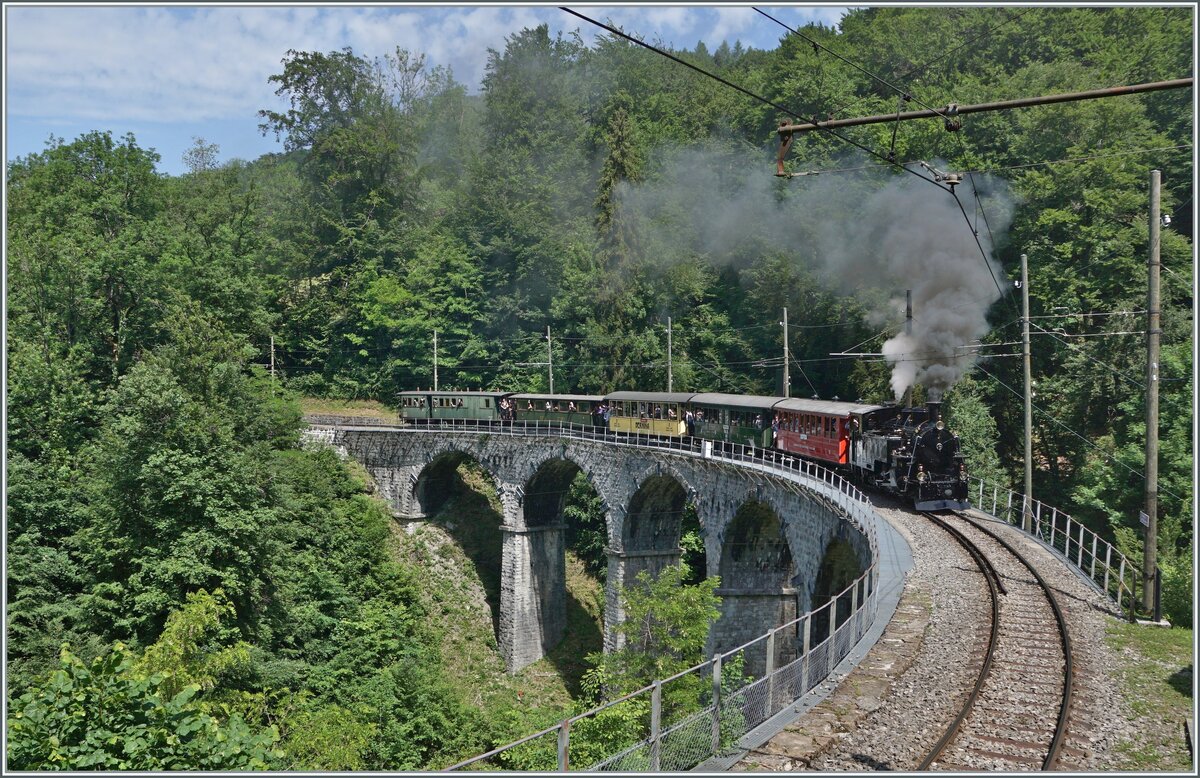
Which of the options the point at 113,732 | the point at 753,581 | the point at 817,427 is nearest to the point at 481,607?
the point at 753,581

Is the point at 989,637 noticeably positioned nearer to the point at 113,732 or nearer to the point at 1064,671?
the point at 1064,671

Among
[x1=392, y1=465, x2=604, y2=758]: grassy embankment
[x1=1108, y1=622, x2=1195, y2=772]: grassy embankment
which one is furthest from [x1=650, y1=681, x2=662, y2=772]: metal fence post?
[x1=392, y1=465, x2=604, y2=758]: grassy embankment

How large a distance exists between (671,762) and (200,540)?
22662mm

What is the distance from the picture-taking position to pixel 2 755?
12.9m

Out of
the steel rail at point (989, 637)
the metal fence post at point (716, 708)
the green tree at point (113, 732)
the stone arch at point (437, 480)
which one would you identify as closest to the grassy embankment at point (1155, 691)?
the steel rail at point (989, 637)

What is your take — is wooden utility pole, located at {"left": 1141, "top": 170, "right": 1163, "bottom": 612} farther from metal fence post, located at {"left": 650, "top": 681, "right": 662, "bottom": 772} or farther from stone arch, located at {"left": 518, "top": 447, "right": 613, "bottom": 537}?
stone arch, located at {"left": 518, "top": 447, "right": 613, "bottom": 537}

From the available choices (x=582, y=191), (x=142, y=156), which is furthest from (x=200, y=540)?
(x=582, y=191)

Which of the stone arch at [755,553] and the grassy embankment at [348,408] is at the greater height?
the grassy embankment at [348,408]

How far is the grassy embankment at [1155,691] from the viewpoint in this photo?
12352mm

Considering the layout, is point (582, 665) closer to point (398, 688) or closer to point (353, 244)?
point (398, 688)

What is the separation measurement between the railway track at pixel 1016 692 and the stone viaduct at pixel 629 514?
3437 mm

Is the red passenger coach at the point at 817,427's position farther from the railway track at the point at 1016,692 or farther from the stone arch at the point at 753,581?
the railway track at the point at 1016,692

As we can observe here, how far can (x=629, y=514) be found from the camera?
140 ft

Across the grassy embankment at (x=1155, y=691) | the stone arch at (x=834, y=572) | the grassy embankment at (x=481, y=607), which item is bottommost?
the grassy embankment at (x=481, y=607)
